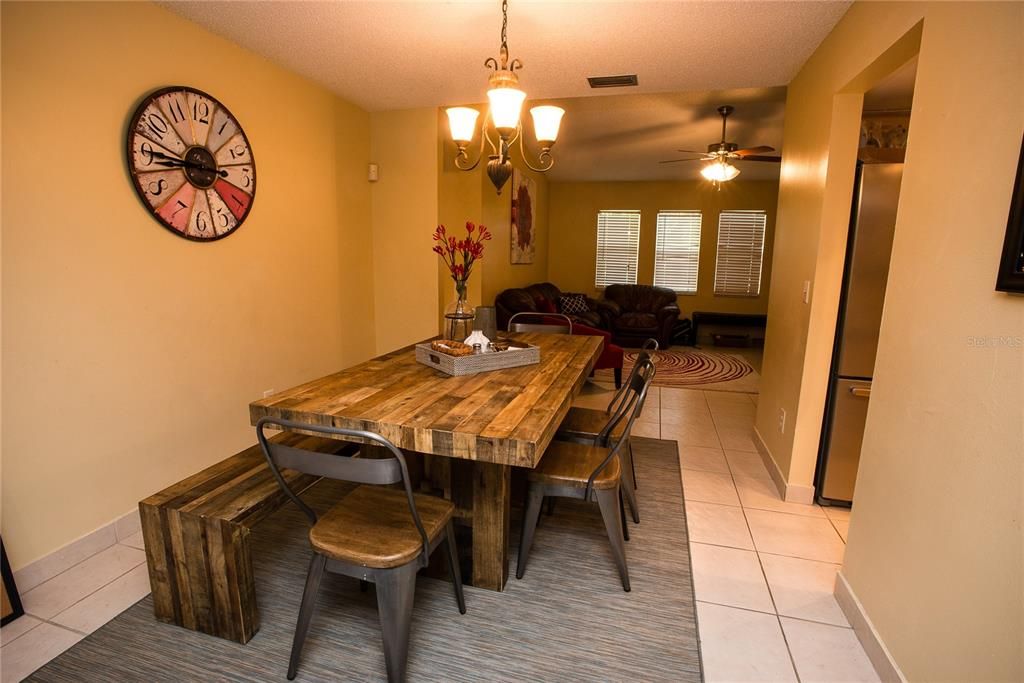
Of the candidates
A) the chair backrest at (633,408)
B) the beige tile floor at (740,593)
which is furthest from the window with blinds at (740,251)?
the chair backrest at (633,408)

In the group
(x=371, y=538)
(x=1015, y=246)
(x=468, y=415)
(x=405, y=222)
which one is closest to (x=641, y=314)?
(x=405, y=222)

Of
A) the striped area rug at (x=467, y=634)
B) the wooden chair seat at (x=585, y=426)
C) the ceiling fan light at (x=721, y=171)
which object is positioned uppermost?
the ceiling fan light at (x=721, y=171)

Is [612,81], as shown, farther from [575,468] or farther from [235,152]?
[575,468]

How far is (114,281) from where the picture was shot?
2.10 meters

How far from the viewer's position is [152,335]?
228cm

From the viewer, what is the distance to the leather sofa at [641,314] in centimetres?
705

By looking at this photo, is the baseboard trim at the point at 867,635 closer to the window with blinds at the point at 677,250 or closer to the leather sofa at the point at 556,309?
the leather sofa at the point at 556,309

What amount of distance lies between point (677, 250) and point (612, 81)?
5248 mm

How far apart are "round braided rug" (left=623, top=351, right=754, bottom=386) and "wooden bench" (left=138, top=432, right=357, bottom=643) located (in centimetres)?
433

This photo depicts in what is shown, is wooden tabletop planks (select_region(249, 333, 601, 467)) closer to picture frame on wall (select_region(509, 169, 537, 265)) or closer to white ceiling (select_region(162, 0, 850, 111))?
white ceiling (select_region(162, 0, 850, 111))

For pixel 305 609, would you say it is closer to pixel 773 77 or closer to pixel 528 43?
pixel 528 43

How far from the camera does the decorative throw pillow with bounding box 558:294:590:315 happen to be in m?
7.16

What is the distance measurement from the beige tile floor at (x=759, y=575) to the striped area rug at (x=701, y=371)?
5.91ft

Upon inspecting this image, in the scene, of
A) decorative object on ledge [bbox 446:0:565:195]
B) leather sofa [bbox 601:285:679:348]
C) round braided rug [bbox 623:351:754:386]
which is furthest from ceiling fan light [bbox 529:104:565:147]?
leather sofa [bbox 601:285:679:348]
